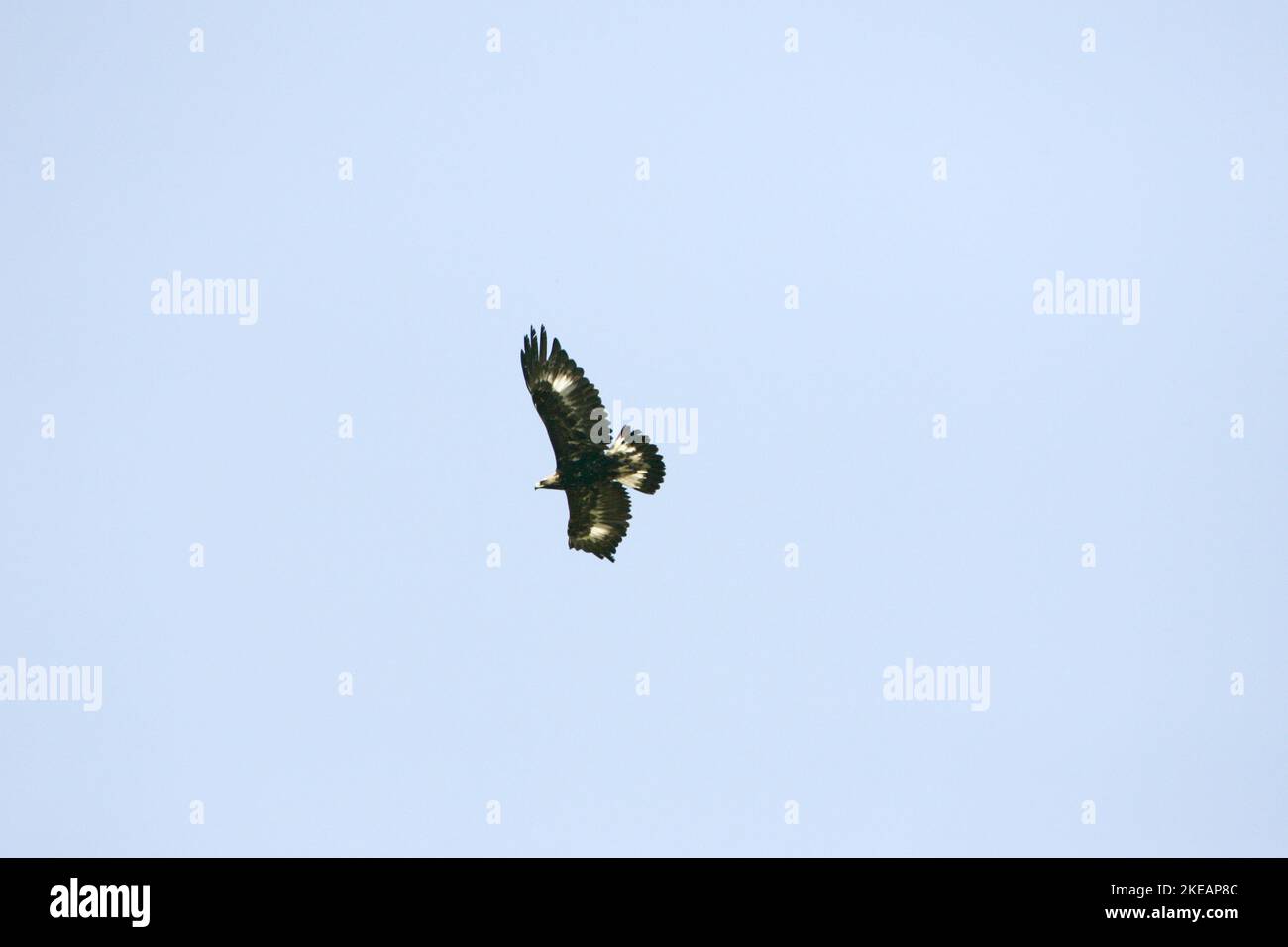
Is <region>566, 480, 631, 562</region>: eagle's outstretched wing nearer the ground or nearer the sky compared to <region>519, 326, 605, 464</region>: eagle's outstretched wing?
nearer the ground

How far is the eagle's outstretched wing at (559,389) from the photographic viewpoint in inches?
1147

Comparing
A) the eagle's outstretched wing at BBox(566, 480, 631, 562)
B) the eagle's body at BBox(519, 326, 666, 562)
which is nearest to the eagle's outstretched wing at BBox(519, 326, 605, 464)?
the eagle's body at BBox(519, 326, 666, 562)

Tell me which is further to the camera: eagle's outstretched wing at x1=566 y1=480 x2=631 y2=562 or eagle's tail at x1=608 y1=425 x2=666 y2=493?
eagle's outstretched wing at x1=566 y1=480 x2=631 y2=562

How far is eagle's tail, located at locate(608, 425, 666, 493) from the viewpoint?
29656mm

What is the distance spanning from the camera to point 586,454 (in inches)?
1171

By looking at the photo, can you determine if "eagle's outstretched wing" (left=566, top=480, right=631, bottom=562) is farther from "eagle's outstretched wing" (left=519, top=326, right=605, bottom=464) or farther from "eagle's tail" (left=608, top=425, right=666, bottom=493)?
"eagle's outstretched wing" (left=519, top=326, right=605, bottom=464)

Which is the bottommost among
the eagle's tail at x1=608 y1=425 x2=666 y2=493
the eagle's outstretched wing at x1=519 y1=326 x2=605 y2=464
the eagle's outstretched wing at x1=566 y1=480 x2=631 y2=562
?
the eagle's outstretched wing at x1=566 y1=480 x2=631 y2=562
